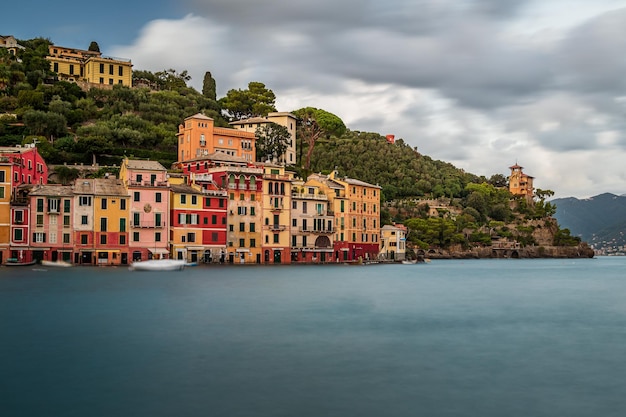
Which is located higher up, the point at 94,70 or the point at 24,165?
the point at 94,70

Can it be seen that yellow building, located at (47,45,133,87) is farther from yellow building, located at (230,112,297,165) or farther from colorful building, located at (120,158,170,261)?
colorful building, located at (120,158,170,261)

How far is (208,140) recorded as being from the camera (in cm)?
7938

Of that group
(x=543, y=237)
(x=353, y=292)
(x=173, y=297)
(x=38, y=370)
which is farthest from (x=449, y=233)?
(x=38, y=370)

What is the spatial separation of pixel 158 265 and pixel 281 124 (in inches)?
1692

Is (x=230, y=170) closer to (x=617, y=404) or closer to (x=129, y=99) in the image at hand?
(x=129, y=99)

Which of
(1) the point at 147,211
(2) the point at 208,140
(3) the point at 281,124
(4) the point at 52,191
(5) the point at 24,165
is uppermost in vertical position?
(3) the point at 281,124

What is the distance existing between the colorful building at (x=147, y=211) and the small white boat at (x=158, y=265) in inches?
88.1

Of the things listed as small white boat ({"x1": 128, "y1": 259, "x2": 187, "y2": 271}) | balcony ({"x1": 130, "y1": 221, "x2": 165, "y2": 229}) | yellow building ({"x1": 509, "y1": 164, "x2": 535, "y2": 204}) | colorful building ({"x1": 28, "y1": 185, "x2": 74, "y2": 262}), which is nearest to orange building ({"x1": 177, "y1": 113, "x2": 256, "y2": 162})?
balcony ({"x1": 130, "y1": 221, "x2": 165, "y2": 229})

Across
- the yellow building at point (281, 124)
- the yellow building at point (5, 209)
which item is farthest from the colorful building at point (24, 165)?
the yellow building at point (281, 124)

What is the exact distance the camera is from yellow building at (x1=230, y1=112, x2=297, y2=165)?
91.6 metres

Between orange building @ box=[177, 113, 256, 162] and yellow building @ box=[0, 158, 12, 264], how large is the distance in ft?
75.3

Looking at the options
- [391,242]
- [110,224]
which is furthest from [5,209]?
[391,242]

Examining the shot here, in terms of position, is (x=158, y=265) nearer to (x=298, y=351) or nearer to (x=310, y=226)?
(x=310, y=226)

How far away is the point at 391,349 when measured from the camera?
25.3 meters
